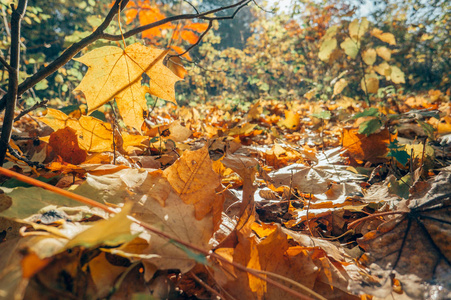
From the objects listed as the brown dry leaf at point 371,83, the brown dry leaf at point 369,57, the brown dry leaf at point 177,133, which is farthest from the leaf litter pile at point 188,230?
the brown dry leaf at point 371,83

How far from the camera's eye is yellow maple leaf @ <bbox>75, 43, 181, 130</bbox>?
2.20ft

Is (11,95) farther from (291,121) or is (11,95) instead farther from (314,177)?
(291,121)

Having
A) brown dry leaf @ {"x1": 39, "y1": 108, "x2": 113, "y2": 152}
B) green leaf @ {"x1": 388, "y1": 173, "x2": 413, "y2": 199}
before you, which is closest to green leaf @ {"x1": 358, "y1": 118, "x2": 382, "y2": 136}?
green leaf @ {"x1": 388, "y1": 173, "x2": 413, "y2": 199}

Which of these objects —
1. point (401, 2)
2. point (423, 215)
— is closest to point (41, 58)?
point (423, 215)

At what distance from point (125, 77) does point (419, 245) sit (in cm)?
79

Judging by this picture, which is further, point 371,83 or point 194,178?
point 371,83

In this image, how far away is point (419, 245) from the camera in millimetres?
464

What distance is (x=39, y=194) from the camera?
1.45 ft

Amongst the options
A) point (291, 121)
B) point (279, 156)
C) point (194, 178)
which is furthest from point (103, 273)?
point (291, 121)

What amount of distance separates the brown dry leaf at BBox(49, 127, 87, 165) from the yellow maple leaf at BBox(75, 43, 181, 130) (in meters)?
0.10

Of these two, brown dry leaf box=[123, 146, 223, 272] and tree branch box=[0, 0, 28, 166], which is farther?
tree branch box=[0, 0, 28, 166]

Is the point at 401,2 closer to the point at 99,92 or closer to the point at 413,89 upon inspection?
the point at 413,89

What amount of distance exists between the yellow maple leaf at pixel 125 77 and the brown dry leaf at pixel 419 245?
63 centimetres

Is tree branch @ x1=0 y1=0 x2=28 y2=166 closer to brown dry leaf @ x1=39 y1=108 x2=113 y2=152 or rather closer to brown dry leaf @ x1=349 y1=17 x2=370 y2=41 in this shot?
brown dry leaf @ x1=39 y1=108 x2=113 y2=152
